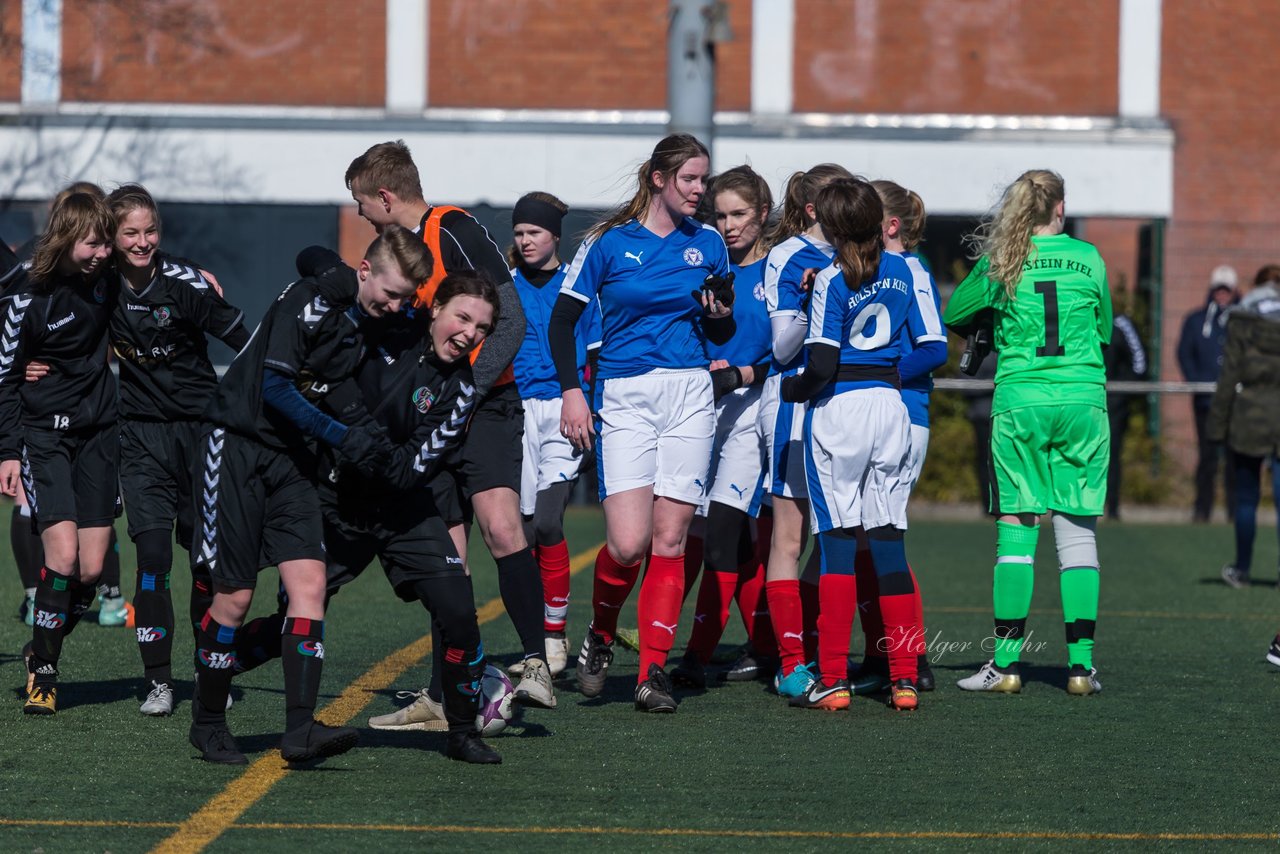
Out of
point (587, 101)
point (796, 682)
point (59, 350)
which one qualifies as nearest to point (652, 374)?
point (796, 682)

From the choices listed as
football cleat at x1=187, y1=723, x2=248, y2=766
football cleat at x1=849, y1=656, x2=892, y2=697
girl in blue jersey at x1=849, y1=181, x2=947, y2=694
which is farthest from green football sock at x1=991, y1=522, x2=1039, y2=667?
football cleat at x1=187, y1=723, x2=248, y2=766

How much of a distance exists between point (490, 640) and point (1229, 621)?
3902 mm

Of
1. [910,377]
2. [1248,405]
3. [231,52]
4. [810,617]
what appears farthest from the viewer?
[231,52]

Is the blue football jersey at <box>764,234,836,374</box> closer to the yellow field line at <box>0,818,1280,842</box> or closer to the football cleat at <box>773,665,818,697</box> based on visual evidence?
the football cleat at <box>773,665,818,697</box>

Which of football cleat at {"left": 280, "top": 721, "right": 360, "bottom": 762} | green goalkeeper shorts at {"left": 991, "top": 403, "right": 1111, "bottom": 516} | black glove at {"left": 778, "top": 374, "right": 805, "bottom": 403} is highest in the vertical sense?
black glove at {"left": 778, "top": 374, "right": 805, "bottom": 403}

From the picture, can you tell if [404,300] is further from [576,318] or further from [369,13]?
[369,13]

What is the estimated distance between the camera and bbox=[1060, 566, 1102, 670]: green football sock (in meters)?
7.11

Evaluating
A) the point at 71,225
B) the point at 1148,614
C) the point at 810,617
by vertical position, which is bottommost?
the point at 1148,614

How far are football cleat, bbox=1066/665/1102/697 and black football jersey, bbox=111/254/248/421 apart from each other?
3.35m

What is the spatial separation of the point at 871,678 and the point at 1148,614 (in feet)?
10.5

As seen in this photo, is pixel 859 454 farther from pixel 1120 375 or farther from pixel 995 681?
pixel 1120 375

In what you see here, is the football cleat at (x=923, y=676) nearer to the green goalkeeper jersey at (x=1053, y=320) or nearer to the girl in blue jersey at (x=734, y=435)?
the girl in blue jersey at (x=734, y=435)

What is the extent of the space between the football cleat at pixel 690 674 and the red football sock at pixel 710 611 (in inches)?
0.9

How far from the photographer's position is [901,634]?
21.7 ft
